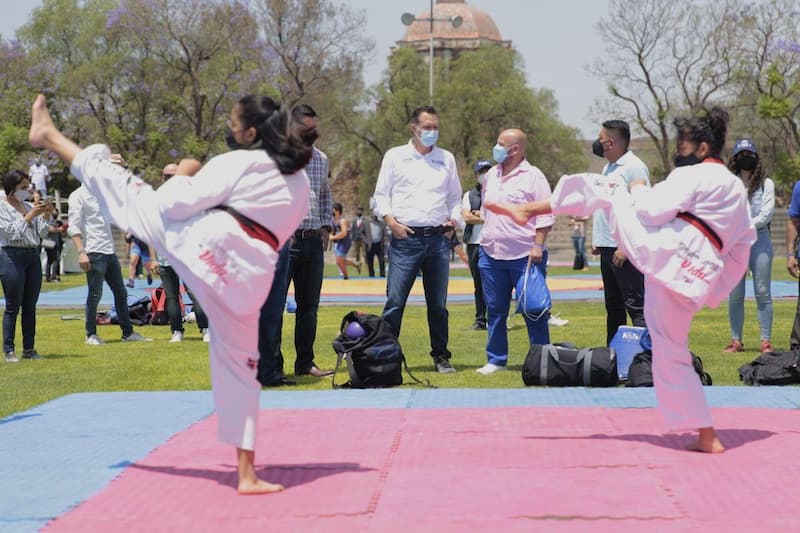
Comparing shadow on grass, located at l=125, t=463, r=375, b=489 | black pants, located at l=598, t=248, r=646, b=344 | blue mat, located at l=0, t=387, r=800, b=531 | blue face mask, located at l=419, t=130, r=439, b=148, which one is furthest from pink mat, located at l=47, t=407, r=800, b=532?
blue face mask, located at l=419, t=130, r=439, b=148

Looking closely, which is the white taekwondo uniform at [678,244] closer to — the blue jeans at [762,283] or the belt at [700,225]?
the belt at [700,225]

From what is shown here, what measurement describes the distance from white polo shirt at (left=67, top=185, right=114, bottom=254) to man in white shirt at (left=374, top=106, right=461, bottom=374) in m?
3.85

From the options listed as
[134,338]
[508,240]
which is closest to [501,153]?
[508,240]

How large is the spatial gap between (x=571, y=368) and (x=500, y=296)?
1114mm

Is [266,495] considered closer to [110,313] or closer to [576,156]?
[110,313]

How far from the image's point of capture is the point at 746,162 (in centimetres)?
969

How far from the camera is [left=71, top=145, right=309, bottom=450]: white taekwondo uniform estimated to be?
5.02 metres

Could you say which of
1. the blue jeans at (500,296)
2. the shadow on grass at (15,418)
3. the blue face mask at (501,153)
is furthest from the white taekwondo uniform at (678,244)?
the shadow on grass at (15,418)

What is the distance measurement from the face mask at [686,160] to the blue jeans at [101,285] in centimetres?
758

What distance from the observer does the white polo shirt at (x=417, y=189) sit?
31.4 feet

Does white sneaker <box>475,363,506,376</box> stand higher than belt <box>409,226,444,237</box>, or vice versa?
belt <box>409,226,444,237</box>

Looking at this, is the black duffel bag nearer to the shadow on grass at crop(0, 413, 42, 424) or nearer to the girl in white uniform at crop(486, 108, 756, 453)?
the girl in white uniform at crop(486, 108, 756, 453)

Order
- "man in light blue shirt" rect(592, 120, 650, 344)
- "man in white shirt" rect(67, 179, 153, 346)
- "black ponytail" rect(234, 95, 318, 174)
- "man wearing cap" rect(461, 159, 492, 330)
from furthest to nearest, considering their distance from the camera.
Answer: "man wearing cap" rect(461, 159, 492, 330) → "man in white shirt" rect(67, 179, 153, 346) → "man in light blue shirt" rect(592, 120, 650, 344) → "black ponytail" rect(234, 95, 318, 174)

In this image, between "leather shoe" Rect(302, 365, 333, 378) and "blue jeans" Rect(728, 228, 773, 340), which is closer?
"leather shoe" Rect(302, 365, 333, 378)
